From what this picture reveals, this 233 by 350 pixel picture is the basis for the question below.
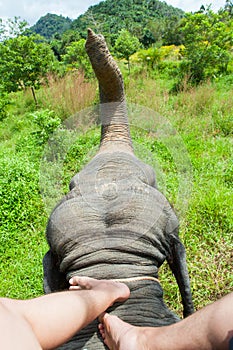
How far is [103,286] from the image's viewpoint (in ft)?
5.06

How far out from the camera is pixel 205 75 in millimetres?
7926

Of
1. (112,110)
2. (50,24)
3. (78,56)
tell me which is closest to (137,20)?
(78,56)

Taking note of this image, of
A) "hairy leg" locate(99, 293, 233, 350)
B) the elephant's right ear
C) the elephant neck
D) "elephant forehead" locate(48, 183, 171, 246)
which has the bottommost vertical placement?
the elephant's right ear

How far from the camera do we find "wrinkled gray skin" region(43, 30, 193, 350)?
1584 millimetres

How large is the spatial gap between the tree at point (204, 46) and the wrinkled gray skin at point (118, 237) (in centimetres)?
656

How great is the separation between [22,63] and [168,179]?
23.9ft

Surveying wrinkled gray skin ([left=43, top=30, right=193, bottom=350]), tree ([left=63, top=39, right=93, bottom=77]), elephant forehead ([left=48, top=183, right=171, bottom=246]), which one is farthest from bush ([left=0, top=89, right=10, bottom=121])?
elephant forehead ([left=48, top=183, right=171, bottom=246])

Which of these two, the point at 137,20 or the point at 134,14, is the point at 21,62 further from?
the point at 134,14

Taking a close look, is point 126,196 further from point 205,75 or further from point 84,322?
point 205,75

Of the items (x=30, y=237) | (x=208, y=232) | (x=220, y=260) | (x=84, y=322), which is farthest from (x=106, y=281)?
(x=30, y=237)

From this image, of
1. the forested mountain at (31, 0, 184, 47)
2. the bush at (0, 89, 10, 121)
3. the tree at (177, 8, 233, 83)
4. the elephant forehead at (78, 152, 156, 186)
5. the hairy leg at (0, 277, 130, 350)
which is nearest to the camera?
the hairy leg at (0, 277, 130, 350)

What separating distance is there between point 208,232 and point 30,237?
5.42 feet

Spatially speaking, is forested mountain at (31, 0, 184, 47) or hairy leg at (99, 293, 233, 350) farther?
forested mountain at (31, 0, 184, 47)

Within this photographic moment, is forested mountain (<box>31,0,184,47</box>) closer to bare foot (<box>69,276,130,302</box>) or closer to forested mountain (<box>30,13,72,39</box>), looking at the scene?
Answer: bare foot (<box>69,276,130,302</box>)
